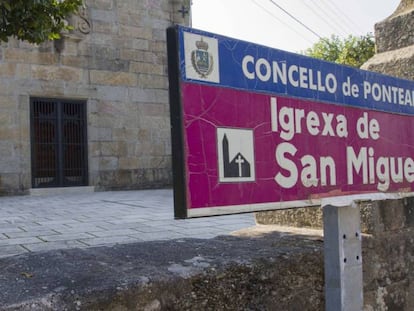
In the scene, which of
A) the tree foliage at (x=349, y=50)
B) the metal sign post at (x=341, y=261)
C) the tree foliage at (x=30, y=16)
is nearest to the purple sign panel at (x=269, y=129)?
the metal sign post at (x=341, y=261)

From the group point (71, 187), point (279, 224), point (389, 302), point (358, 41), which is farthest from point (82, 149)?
point (358, 41)

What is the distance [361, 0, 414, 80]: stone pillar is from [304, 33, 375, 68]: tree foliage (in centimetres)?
2076

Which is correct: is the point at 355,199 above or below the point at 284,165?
below

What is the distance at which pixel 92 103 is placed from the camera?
11625 millimetres

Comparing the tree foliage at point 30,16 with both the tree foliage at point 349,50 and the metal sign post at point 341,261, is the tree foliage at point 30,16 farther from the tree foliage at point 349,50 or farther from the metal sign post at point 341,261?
the tree foliage at point 349,50

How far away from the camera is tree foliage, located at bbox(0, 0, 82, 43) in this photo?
2.85 metres

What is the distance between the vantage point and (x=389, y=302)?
2.65 metres

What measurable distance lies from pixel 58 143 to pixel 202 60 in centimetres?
1033

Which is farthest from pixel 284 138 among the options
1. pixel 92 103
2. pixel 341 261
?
pixel 92 103

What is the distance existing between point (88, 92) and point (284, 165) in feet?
34.6

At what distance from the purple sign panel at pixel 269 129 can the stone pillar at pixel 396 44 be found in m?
1.01

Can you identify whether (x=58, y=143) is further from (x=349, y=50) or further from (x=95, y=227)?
(x=349, y=50)

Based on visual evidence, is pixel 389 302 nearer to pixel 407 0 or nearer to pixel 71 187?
pixel 407 0

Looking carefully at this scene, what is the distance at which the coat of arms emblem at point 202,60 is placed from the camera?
1.49m
